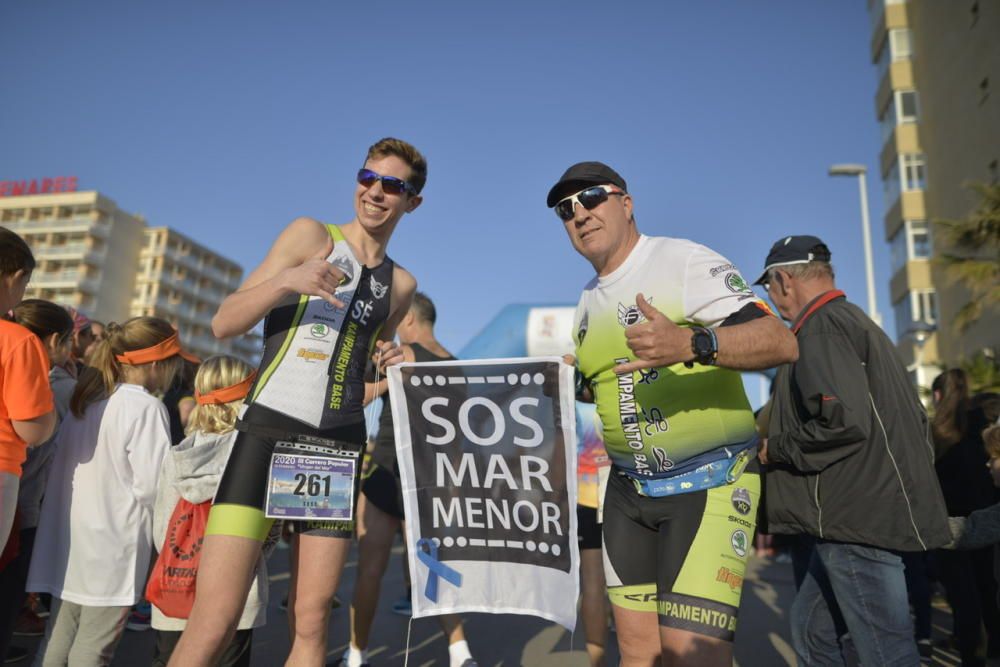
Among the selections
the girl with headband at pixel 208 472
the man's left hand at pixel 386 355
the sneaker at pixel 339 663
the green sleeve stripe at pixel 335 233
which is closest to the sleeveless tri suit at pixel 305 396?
the green sleeve stripe at pixel 335 233

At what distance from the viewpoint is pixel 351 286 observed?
10.0ft

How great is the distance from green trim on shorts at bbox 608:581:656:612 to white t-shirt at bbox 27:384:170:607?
7.87 ft

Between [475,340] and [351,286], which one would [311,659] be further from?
[475,340]

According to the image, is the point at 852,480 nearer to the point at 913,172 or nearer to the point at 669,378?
the point at 669,378

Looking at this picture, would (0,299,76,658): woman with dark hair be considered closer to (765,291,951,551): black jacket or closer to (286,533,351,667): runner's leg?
(286,533,351,667): runner's leg

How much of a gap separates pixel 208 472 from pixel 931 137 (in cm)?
2928

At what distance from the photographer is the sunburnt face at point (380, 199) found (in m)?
3.17

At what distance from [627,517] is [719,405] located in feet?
1.87

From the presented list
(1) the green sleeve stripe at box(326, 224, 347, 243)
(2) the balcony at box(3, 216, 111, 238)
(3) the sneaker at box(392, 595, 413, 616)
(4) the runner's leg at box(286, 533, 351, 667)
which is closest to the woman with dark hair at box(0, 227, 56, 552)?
(4) the runner's leg at box(286, 533, 351, 667)

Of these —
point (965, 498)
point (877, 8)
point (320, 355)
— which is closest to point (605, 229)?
point (320, 355)

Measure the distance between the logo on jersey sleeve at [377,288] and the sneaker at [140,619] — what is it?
14.1 ft

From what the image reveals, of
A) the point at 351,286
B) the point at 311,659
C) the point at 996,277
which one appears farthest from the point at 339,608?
the point at 996,277

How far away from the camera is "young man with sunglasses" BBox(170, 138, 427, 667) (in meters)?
2.67

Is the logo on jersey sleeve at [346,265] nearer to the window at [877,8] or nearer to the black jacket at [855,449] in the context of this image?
the black jacket at [855,449]
